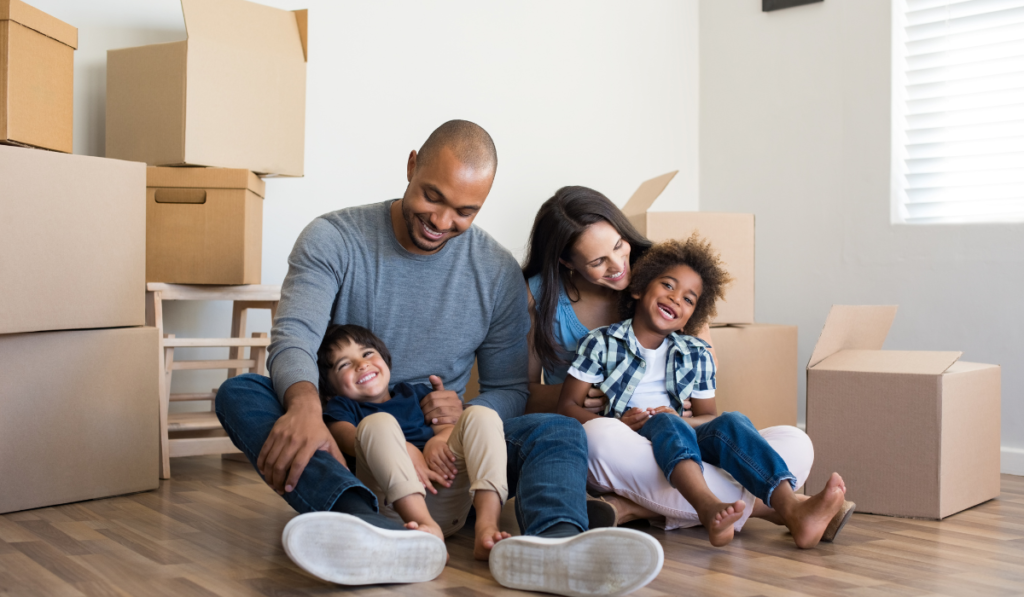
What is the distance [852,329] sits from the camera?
1904 millimetres

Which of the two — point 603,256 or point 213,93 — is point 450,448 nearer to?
point 603,256

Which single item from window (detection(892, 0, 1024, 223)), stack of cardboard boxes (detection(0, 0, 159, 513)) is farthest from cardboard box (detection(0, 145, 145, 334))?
window (detection(892, 0, 1024, 223))

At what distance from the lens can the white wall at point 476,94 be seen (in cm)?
225

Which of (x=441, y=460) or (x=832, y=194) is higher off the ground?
(x=832, y=194)

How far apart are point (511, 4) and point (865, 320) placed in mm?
1541

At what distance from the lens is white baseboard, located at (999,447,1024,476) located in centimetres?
227

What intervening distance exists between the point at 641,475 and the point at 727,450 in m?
0.15

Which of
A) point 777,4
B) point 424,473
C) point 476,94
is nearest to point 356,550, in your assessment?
point 424,473

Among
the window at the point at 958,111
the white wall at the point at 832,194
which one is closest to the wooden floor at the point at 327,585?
the white wall at the point at 832,194

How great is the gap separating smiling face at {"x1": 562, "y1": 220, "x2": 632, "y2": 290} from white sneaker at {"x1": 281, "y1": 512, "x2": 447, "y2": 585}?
2.46 feet

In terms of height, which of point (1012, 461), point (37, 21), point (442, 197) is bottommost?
point (1012, 461)

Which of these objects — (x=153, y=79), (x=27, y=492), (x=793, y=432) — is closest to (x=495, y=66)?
(x=153, y=79)

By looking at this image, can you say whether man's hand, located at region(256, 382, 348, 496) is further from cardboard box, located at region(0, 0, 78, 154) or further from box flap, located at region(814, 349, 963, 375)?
box flap, located at region(814, 349, 963, 375)

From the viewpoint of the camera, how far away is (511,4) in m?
2.75
